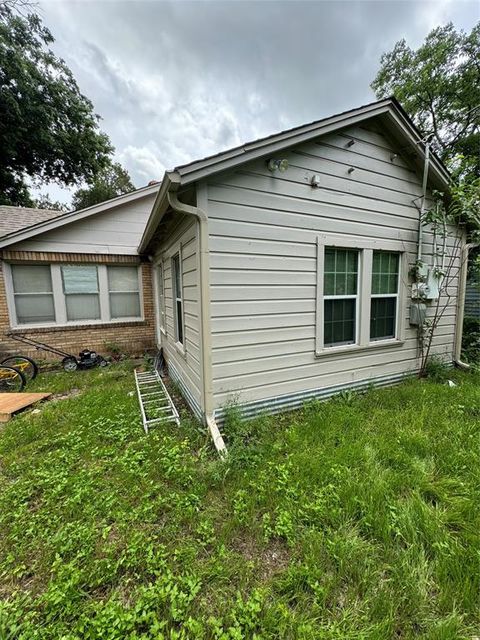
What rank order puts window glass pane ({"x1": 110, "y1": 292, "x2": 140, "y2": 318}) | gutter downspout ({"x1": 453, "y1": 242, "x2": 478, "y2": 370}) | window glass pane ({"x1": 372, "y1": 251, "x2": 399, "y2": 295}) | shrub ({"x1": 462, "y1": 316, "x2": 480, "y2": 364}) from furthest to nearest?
window glass pane ({"x1": 110, "y1": 292, "x2": 140, "y2": 318}) < shrub ({"x1": 462, "y1": 316, "x2": 480, "y2": 364}) < gutter downspout ({"x1": 453, "y1": 242, "x2": 478, "y2": 370}) < window glass pane ({"x1": 372, "y1": 251, "x2": 399, "y2": 295})

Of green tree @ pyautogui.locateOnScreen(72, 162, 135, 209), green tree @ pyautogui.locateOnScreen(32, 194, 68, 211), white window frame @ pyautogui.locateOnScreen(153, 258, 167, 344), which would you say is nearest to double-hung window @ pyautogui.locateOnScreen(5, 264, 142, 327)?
white window frame @ pyautogui.locateOnScreen(153, 258, 167, 344)

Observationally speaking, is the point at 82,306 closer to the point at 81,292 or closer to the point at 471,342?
the point at 81,292

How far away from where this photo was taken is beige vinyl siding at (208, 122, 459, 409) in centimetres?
→ 316

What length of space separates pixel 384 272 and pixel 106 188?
25382mm

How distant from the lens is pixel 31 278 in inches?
256

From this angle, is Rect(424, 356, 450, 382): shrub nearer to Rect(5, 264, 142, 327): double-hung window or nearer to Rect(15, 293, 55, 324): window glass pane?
Rect(5, 264, 142, 327): double-hung window

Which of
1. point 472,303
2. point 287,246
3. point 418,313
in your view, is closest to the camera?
point 287,246

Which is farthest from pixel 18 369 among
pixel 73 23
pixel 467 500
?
pixel 73 23

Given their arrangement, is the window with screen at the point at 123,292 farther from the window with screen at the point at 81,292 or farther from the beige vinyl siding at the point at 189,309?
the beige vinyl siding at the point at 189,309

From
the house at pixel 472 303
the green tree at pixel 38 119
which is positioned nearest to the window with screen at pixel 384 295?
the house at pixel 472 303

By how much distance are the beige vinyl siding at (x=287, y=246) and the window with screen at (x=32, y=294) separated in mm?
5809

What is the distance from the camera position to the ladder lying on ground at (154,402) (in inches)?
139

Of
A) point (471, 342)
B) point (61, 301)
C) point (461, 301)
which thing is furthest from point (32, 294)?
point (471, 342)

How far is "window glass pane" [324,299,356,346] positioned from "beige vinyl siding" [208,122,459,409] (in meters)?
0.26
